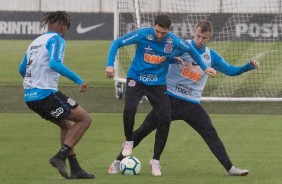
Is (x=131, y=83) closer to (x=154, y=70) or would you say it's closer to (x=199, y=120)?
(x=154, y=70)

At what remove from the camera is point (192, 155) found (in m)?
13.3

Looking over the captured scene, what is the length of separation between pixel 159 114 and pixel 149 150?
248cm

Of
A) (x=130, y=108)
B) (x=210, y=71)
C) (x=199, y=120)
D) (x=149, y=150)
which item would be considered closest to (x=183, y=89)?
(x=199, y=120)

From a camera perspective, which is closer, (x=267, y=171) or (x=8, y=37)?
(x=267, y=171)

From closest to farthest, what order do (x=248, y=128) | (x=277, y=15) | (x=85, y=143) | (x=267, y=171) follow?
1. (x=267, y=171)
2. (x=85, y=143)
3. (x=248, y=128)
4. (x=277, y=15)

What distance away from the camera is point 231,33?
28.0 m

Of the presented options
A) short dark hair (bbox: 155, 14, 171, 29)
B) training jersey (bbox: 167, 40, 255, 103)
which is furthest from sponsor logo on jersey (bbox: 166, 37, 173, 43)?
training jersey (bbox: 167, 40, 255, 103)

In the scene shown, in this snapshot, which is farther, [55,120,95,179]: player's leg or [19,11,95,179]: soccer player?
[55,120,95,179]: player's leg

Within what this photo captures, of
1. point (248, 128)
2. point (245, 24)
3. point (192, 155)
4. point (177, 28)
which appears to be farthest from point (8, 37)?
point (192, 155)

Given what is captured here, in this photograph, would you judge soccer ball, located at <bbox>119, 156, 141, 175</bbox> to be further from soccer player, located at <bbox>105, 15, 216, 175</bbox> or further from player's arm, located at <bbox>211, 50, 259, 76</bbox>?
player's arm, located at <bbox>211, 50, 259, 76</bbox>

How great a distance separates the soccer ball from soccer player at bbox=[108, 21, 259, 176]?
0.18m

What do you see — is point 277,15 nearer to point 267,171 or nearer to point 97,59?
point 97,59

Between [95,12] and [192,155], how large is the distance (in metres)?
31.3

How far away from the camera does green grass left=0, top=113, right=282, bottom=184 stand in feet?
36.7
